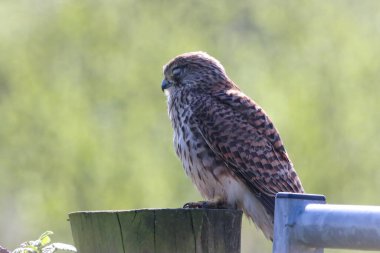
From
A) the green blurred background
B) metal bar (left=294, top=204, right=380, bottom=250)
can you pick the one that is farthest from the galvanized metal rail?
the green blurred background

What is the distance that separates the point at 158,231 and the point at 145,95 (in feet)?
45.0

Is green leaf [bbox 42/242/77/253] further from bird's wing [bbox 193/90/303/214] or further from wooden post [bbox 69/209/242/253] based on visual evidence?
bird's wing [bbox 193/90/303/214]

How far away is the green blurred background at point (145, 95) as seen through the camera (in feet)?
57.4

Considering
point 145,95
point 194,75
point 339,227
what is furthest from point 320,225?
A: point 145,95

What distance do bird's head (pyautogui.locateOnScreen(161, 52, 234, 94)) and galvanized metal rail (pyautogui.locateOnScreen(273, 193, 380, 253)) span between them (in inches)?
165

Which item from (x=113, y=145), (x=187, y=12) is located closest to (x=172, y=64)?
(x=113, y=145)

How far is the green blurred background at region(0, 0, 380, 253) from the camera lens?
1750 centimetres

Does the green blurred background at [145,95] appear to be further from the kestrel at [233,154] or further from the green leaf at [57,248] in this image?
the green leaf at [57,248]

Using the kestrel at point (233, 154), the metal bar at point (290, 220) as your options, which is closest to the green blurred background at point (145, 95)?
the kestrel at point (233, 154)

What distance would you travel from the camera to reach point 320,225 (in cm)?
295

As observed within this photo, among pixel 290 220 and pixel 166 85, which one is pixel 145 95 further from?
pixel 290 220

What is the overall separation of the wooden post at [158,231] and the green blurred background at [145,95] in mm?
13051

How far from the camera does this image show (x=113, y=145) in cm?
1752

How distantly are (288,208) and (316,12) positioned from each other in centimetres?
1690
